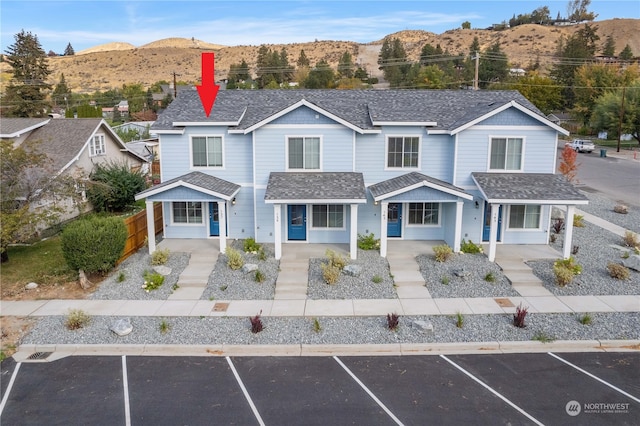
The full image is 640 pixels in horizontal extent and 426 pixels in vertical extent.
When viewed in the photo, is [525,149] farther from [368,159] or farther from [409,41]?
[409,41]

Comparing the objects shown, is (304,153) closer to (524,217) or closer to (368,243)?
(368,243)

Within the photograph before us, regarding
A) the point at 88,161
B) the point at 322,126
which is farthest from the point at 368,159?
the point at 88,161

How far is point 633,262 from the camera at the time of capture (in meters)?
17.6

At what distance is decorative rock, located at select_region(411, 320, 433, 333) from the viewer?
13.3m

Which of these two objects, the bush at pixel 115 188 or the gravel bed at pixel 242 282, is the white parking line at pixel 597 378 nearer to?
the gravel bed at pixel 242 282

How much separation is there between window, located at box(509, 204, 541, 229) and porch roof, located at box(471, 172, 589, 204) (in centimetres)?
139

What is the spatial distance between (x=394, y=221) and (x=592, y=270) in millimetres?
7843

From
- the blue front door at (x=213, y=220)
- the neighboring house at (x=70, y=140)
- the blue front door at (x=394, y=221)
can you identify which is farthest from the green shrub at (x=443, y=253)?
the neighboring house at (x=70, y=140)

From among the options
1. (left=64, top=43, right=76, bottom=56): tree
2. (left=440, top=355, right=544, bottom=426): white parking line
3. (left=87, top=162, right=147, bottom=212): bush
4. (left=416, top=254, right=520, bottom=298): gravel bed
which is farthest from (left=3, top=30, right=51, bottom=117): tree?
(left=64, top=43, right=76, bottom=56): tree

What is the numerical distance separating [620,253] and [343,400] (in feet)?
49.0

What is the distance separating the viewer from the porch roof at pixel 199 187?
18.9 m

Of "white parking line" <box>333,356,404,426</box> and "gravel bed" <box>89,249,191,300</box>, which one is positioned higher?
"gravel bed" <box>89,249,191,300</box>

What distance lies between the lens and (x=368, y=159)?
20.5m

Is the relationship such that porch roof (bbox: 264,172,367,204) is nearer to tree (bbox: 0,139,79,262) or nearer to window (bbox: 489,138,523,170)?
window (bbox: 489,138,523,170)
